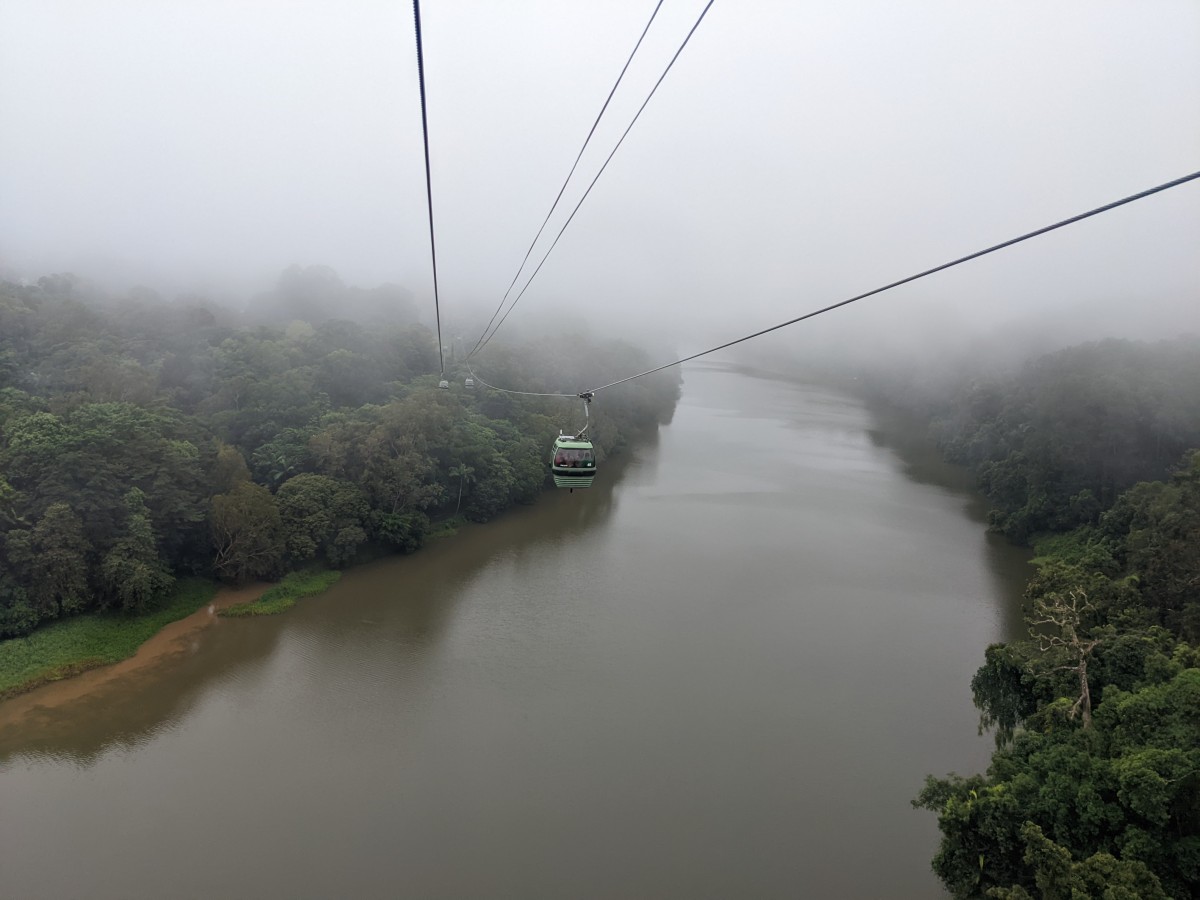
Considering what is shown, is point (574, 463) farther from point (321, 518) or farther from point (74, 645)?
point (74, 645)

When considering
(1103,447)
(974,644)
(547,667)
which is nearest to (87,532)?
(547,667)

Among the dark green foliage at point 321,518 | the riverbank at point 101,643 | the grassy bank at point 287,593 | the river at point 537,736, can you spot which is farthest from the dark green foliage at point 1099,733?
the riverbank at point 101,643

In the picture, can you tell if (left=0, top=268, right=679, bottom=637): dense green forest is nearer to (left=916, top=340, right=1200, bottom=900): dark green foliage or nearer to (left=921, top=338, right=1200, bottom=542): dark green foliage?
(left=916, top=340, right=1200, bottom=900): dark green foliage

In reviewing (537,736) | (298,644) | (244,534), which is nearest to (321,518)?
(244,534)

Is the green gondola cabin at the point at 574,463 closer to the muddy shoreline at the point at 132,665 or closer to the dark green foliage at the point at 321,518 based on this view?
the dark green foliage at the point at 321,518

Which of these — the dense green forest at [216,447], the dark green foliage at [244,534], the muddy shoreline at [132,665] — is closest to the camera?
Result: the muddy shoreline at [132,665]

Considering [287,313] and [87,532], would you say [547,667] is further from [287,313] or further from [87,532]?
[287,313]
